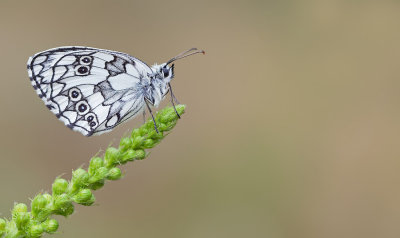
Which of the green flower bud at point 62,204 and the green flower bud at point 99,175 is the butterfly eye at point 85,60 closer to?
the green flower bud at point 99,175

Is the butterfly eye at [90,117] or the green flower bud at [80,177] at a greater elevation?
the butterfly eye at [90,117]

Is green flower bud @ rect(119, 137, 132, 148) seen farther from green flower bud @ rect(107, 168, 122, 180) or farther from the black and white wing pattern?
the black and white wing pattern

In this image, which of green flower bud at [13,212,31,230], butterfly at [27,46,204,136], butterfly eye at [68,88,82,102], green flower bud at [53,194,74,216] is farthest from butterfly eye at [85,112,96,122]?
green flower bud at [13,212,31,230]

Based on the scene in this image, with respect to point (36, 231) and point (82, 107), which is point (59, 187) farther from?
point (82, 107)

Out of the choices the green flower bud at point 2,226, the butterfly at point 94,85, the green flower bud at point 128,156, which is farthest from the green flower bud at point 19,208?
the butterfly at point 94,85

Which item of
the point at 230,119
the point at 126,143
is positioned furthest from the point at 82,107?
the point at 230,119

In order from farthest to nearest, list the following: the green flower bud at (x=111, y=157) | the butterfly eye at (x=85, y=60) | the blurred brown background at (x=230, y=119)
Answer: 1. the blurred brown background at (x=230, y=119)
2. the butterfly eye at (x=85, y=60)
3. the green flower bud at (x=111, y=157)

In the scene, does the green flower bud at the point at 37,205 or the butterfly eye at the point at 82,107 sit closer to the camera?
the green flower bud at the point at 37,205

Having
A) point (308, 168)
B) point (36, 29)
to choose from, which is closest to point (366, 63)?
point (308, 168)
